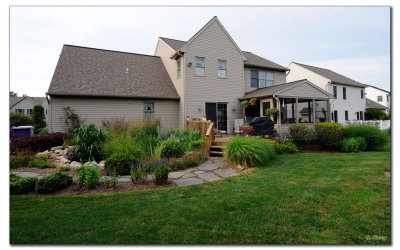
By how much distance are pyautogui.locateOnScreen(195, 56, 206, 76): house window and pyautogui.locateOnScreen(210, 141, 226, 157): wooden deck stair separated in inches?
211

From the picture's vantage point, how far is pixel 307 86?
36.3 feet

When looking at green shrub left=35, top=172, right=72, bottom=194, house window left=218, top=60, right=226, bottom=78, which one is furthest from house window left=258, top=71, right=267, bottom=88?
green shrub left=35, top=172, right=72, bottom=194

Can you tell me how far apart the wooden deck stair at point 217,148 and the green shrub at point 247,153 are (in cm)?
145

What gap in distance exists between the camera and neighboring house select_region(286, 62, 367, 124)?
20967 millimetres

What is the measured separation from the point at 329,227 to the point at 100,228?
2832mm

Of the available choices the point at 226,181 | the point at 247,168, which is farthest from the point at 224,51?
the point at 226,181

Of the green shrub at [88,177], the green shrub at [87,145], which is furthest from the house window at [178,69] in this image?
the green shrub at [88,177]

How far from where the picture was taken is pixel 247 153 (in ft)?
18.2

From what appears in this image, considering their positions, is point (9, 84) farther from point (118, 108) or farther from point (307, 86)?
point (307, 86)

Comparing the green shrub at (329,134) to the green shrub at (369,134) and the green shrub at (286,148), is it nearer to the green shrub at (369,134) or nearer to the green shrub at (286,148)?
the green shrub at (369,134)

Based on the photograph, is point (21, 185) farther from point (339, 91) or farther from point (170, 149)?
point (339, 91)

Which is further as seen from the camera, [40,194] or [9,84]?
[40,194]

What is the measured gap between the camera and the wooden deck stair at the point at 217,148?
24.5 ft

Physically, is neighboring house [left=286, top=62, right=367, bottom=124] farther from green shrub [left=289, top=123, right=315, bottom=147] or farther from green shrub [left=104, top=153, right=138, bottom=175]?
green shrub [left=104, top=153, right=138, bottom=175]
